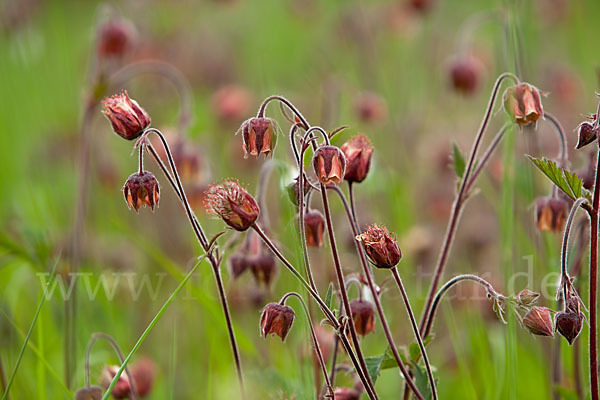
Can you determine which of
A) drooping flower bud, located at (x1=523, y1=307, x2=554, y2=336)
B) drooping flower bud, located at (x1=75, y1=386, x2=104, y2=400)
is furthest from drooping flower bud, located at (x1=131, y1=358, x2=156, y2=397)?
drooping flower bud, located at (x1=523, y1=307, x2=554, y2=336)

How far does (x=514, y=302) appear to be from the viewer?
148 cm

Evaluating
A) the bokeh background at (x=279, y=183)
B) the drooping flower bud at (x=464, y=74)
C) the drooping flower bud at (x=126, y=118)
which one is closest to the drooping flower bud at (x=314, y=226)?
the bokeh background at (x=279, y=183)

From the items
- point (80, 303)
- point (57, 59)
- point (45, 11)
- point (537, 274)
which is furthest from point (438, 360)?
point (45, 11)

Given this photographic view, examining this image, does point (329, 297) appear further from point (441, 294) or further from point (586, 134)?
Answer: point (586, 134)

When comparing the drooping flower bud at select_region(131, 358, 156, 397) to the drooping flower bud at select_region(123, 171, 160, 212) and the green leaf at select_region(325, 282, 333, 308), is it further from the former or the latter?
the green leaf at select_region(325, 282, 333, 308)

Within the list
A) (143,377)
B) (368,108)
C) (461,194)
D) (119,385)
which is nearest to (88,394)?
(119,385)

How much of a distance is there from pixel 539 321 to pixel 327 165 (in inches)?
21.7

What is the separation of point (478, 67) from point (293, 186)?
1.89 metres

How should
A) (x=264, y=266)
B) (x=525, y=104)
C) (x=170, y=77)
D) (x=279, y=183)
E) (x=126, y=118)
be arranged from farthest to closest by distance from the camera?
(x=170, y=77) < (x=279, y=183) < (x=264, y=266) < (x=525, y=104) < (x=126, y=118)

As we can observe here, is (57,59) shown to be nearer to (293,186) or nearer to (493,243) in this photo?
(493,243)

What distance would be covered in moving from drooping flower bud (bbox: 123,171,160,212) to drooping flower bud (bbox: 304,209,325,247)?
0.38 m

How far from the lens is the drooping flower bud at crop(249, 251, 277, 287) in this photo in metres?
1.93

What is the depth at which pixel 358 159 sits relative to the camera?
5.64ft

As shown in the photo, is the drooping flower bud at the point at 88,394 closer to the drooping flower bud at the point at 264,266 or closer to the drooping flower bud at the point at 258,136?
the drooping flower bud at the point at 264,266
